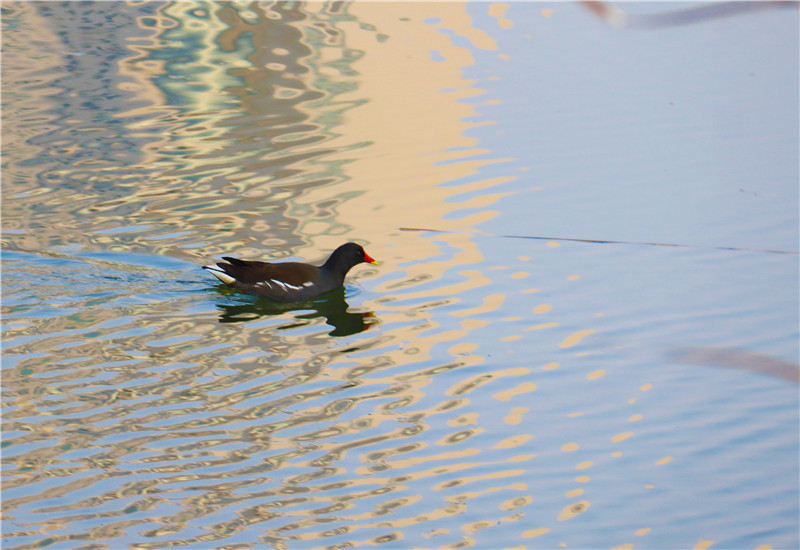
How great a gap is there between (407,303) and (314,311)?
2.93 feet

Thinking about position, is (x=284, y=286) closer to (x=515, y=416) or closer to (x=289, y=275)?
(x=289, y=275)

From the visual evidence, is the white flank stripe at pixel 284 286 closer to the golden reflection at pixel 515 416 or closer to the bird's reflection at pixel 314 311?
the bird's reflection at pixel 314 311

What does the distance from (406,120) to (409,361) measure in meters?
8.04

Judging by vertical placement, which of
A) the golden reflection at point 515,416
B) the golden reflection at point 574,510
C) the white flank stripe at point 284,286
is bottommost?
the white flank stripe at point 284,286

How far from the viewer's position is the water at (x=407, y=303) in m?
6.01

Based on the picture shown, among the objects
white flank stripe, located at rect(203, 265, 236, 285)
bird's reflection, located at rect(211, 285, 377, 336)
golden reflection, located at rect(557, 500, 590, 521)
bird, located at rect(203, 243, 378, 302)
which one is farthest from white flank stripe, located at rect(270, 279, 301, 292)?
golden reflection, located at rect(557, 500, 590, 521)

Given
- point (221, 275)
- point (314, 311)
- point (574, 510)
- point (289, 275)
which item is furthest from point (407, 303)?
point (574, 510)

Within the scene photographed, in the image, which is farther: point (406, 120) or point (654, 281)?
point (406, 120)

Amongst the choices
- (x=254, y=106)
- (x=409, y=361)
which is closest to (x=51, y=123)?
(x=254, y=106)

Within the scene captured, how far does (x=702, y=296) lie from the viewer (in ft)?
30.6

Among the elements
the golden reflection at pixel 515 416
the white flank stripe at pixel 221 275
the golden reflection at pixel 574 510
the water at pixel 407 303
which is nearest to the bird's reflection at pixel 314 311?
the water at pixel 407 303

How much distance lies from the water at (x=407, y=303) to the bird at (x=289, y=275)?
20 centimetres

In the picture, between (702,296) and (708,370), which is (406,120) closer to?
(702,296)

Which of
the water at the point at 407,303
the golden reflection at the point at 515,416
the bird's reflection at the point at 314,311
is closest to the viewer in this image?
the water at the point at 407,303
